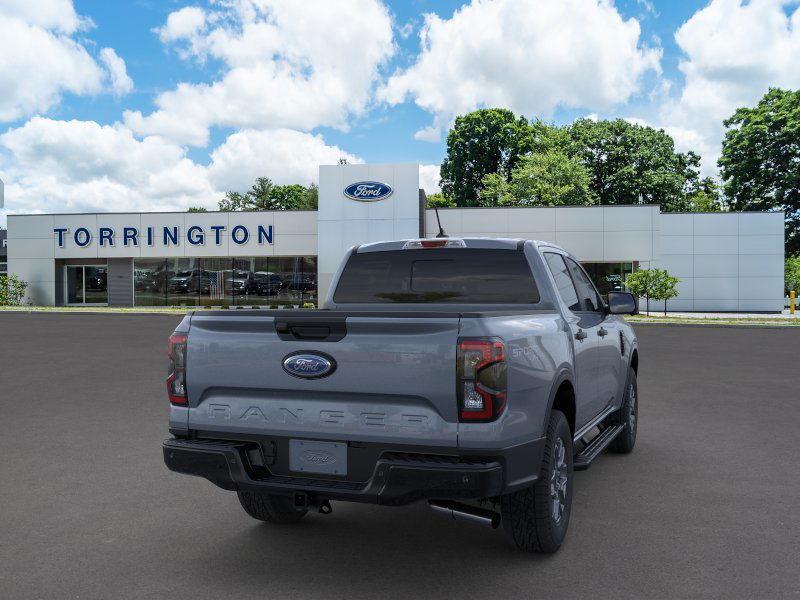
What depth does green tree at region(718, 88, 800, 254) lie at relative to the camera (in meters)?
43.8

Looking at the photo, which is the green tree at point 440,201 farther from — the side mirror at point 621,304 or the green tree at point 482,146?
the side mirror at point 621,304

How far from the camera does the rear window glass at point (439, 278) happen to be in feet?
16.1

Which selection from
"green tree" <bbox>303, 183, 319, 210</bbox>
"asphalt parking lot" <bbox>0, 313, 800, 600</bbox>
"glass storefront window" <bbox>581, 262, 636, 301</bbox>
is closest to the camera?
"asphalt parking lot" <bbox>0, 313, 800, 600</bbox>

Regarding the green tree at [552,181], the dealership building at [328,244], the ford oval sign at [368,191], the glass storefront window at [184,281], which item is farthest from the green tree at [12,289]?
the green tree at [552,181]

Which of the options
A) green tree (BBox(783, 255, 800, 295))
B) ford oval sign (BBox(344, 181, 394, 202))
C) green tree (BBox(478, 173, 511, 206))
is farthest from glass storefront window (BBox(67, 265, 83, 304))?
green tree (BBox(783, 255, 800, 295))

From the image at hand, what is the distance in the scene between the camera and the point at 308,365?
3602mm

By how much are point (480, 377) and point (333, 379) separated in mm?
734

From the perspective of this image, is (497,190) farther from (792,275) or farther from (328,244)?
(792,275)

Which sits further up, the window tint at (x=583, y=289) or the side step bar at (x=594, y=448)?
the window tint at (x=583, y=289)

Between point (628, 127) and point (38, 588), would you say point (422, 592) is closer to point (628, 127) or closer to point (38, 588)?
point (38, 588)

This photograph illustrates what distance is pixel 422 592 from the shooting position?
11.8ft

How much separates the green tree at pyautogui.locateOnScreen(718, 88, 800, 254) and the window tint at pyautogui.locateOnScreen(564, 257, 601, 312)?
4369 centimetres

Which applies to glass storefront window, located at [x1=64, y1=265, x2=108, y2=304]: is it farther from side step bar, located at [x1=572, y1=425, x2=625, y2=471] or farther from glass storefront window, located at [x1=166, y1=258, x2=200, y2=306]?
side step bar, located at [x1=572, y1=425, x2=625, y2=471]

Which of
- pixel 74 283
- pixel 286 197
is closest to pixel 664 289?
pixel 74 283
